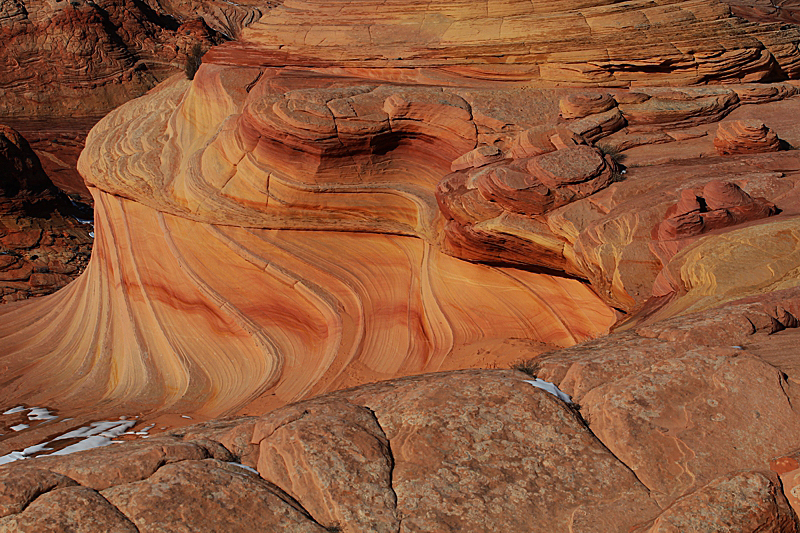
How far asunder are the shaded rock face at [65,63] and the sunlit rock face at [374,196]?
2326cm

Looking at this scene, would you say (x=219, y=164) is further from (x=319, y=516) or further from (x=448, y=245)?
(x=319, y=516)

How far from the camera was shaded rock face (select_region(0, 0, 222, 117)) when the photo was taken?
3425cm

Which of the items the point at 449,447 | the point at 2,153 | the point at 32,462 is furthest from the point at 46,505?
the point at 2,153

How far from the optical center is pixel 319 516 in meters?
3.81

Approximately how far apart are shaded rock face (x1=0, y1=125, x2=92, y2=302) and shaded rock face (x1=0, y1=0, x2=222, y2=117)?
14871mm

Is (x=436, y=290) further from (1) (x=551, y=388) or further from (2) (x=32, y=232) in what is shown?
(2) (x=32, y=232)

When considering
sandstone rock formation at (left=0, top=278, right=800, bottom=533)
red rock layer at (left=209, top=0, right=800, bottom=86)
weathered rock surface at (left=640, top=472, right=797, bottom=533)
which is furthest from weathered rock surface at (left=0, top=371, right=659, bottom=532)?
red rock layer at (left=209, top=0, right=800, bottom=86)

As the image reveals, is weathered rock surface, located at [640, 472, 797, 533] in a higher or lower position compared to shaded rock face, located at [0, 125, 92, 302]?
higher

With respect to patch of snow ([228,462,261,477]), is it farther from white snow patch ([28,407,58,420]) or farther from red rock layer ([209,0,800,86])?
red rock layer ([209,0,800,86])

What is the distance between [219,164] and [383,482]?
9.25 m

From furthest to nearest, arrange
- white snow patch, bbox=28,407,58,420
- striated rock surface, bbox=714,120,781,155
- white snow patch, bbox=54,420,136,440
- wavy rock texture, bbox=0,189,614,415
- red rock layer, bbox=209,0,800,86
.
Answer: red rock layer, bbox=209,0,800,86, white snow patch, bbox=28,407,58,420, wavy rock texture, bbox=0,189,614,415, striated rock surface, bbox=714,120,781,155, white snow patch, bbox=54,420,136,440

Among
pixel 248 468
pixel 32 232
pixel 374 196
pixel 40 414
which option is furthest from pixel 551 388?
pixel 32 232

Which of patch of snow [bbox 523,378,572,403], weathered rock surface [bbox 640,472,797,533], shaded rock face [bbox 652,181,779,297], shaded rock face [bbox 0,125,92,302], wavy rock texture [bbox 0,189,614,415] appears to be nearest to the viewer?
weathered rock surface [bbox 640,472,797,533]

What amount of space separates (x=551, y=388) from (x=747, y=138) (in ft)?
22.3
